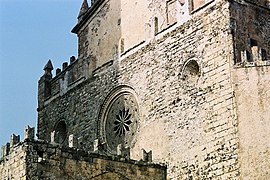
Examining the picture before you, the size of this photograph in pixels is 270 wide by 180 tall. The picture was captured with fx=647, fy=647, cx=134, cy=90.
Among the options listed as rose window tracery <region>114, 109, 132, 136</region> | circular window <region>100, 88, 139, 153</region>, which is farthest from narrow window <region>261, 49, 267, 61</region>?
rose window tracery <region>114, 109, 132, 136</region>

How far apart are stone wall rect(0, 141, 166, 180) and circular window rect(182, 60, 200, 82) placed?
9.32 feet

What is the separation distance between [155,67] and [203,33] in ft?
7.45

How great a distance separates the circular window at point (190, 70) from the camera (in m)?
18.5

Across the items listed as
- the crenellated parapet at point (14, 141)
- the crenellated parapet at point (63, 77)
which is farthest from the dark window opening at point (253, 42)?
the crenellated parapet at point (63, 77)

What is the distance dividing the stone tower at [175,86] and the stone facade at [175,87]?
0.03 metres

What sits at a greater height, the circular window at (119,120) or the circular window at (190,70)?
the circular window at (190,70)

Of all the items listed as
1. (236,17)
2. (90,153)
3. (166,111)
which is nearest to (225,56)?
(236,17)

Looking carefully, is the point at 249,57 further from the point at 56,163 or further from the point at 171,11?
the point at 56,163

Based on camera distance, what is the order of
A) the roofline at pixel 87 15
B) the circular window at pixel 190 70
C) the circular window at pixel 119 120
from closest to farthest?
the circular window at pixel 190 70 → the circular window at pixel 119 120 → the roofline at pixel 87 15

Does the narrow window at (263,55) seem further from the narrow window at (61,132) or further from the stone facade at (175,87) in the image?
the narrow window at (61,132)

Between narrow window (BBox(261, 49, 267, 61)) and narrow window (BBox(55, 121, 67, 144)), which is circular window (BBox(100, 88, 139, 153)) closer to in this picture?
narrow window (BBox(55, 121, 67, 144))

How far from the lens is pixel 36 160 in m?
15.9

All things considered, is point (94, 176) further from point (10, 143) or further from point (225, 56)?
point (225, 56)

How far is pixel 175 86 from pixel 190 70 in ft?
2.13
